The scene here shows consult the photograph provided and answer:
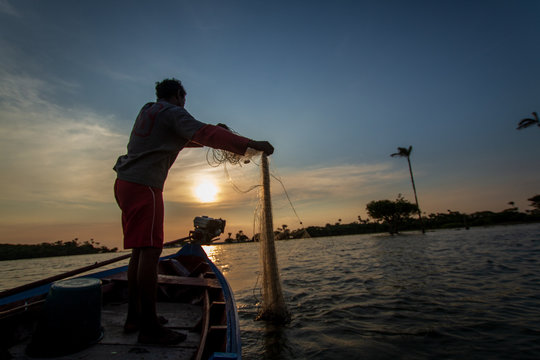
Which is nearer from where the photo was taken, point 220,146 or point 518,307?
point 220,146

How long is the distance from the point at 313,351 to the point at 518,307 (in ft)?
13.0

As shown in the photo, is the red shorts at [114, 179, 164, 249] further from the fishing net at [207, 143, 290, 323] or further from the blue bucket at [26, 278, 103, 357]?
the fishing net at [207, 143, 290, 323]

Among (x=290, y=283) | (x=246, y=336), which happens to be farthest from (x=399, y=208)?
(x=246, y=336)

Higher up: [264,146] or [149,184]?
[264,146]

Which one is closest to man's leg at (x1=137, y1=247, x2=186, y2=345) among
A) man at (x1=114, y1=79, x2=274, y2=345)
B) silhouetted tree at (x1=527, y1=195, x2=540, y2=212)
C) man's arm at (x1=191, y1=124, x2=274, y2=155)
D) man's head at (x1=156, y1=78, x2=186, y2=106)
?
man at (x1=114, y1=79, x2=274, y2=345)

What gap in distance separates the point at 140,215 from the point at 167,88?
1426 millimetres

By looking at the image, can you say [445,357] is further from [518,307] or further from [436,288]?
[436,288]

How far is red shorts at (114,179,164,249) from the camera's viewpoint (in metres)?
2.16

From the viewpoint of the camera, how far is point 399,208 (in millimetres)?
61281

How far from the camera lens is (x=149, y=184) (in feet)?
7.47

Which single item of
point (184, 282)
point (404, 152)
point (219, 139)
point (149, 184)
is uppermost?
point (404, 152)

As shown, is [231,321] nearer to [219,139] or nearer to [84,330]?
[84,330]

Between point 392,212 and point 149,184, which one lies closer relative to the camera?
point 149,184

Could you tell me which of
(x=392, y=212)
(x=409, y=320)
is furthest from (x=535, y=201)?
(x=409, y=320)
